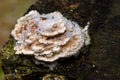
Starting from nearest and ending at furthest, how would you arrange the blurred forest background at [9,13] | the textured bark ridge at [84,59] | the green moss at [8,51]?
the textured bark ridge at [84,59]
the green moss at [8,51]
the blurred forest background at [9,13]

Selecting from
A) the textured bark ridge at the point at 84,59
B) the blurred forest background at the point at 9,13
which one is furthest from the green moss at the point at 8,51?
the blurred forest background at the point at 9,13

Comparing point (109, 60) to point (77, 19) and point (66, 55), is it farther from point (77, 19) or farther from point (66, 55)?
point (77, 19)

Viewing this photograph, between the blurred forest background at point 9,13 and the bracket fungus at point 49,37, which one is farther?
the blurred forest background at point 9,13

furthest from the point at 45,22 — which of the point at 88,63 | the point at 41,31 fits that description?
the point at 88,63

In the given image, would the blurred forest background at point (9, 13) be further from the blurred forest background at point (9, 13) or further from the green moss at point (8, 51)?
the green moss at point (8, 51)

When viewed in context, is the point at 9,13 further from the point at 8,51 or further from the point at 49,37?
the point at 49,37

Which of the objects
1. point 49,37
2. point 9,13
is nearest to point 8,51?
point 49,37
